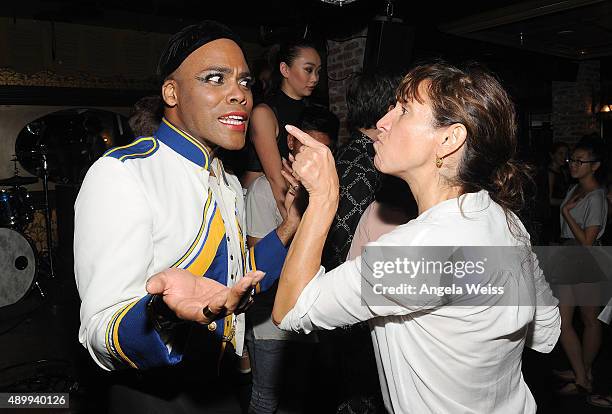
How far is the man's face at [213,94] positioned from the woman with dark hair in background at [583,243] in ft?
9.64

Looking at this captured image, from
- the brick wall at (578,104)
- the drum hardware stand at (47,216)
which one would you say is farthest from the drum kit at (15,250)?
the brick wall at (578,104)

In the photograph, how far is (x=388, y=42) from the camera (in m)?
4.53

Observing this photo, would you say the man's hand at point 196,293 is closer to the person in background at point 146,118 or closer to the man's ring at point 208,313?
the man's ring at point 208,313

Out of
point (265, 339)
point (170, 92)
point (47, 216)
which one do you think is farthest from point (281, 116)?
point (47, 216)

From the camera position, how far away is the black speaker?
4.51m

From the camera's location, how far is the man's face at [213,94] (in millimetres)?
1438

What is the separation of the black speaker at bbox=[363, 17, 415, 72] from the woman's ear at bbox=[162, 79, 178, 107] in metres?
3.27

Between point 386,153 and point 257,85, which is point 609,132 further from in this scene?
point 386,153

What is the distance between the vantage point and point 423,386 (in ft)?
4.07

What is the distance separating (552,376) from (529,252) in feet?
9.52

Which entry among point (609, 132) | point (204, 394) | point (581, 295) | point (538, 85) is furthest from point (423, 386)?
point (538, 85)

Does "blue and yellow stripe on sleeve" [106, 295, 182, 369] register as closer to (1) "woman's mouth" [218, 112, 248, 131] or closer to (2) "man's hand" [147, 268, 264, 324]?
(2) "man's hand" [147, 268, 264, 324]

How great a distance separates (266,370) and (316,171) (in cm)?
142

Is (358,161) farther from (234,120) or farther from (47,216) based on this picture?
(47,216)
